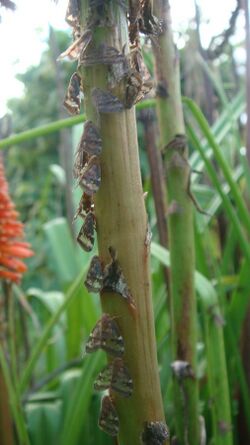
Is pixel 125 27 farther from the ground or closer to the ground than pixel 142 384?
farther from the ground

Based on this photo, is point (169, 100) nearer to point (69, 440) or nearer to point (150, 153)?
point (150, 153)

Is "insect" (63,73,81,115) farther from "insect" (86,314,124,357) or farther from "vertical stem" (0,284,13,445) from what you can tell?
"vertical stem" (0,284,13,445)

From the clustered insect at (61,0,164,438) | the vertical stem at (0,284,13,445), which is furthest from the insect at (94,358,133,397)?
the vertical stem at (0,284,13,445)

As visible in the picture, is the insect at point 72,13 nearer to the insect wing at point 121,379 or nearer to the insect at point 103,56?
the insect at point 103,56

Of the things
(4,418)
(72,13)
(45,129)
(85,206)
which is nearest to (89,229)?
(85,206)

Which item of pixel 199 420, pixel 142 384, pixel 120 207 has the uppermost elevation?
pixel 120 207

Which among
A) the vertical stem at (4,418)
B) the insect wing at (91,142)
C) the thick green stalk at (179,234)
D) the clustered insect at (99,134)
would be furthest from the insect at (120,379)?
the vertical stem at (4,418)

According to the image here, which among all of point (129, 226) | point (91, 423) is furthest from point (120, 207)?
point (91, 423)
